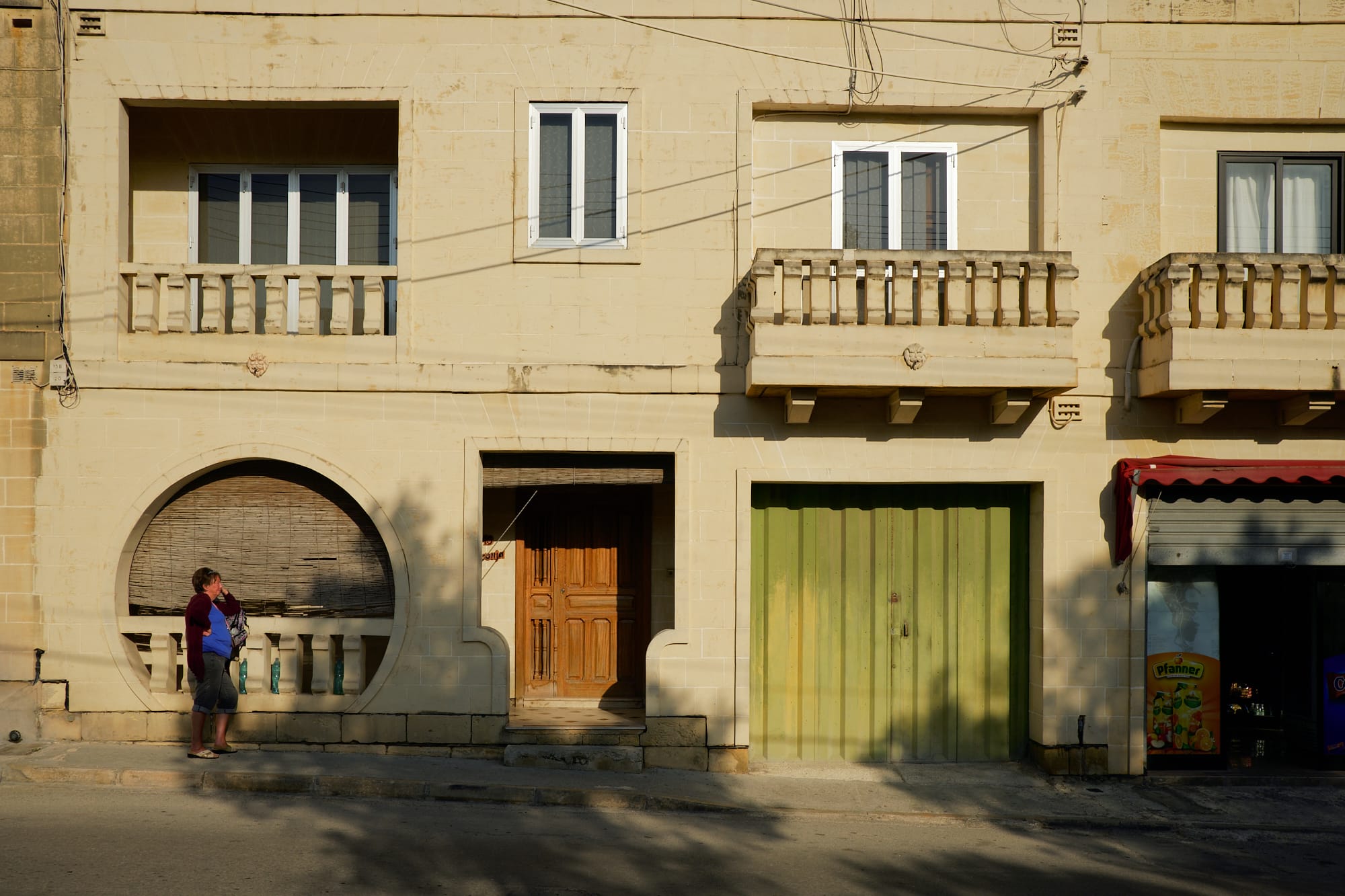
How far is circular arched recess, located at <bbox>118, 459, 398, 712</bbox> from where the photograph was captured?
33.8 feet

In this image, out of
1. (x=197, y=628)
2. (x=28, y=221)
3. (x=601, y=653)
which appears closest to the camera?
(x=197, y=628)

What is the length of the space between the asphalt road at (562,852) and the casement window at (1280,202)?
19.3ft

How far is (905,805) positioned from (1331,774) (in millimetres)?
4701

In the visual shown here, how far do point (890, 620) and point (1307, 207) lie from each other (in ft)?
20.1

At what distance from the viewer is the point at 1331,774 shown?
1054 centimetres

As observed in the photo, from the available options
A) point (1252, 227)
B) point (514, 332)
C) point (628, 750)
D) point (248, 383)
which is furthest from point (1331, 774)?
point (248, 383)

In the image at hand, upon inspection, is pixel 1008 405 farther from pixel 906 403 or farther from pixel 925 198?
pixel 925 198

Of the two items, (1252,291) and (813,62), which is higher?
(813,62)

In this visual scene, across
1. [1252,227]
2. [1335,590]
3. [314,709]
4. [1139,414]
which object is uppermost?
[1252,227]

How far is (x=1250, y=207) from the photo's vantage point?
1086 cm

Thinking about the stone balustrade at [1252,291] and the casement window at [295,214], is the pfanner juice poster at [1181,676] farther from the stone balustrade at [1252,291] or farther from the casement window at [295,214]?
the casement window at [295,214]

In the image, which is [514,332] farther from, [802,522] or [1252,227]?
[1252,227]

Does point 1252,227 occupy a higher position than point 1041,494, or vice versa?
point 1252,227

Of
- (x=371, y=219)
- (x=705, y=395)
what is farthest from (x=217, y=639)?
(x=705, y=395)
